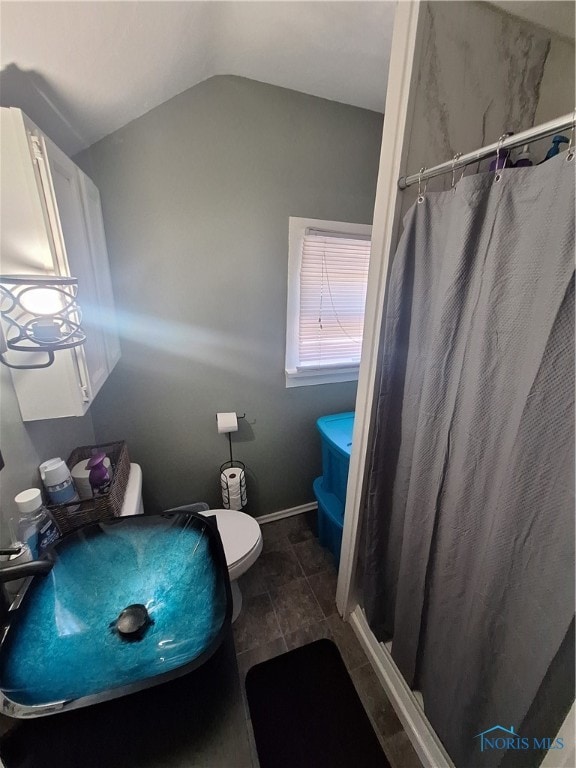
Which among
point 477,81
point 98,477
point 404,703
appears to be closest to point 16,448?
point 98,477

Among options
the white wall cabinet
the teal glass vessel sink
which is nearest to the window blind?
the white wall cabinet

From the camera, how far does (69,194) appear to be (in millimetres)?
908

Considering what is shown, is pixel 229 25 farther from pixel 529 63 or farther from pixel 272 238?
pixel 529 63

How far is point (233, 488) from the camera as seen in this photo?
173 cm

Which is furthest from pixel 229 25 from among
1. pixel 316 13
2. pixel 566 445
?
pixel 566 445

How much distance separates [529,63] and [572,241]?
0.90 metres

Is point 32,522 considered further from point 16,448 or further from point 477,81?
point 477,81

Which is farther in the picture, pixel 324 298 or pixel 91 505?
pixel 324 298

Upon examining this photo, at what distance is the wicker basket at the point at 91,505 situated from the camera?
99 centimetres

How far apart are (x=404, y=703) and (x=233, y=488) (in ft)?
3.73

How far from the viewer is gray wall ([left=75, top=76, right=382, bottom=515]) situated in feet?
4.33

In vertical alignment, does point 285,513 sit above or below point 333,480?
below

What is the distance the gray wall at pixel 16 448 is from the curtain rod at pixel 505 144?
1.27 metres

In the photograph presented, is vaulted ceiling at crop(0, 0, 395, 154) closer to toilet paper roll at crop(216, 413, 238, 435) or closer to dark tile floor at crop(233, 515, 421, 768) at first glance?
toilet paper roll at crop(216, 413, 238, 435)
